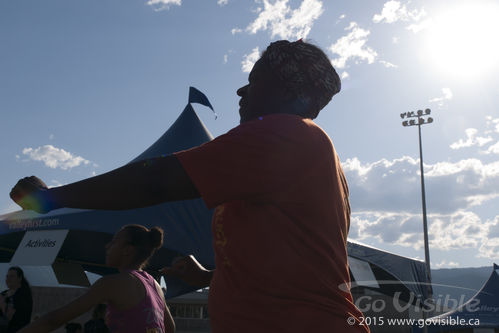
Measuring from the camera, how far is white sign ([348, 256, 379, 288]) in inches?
358

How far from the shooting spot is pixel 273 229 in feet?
3.26

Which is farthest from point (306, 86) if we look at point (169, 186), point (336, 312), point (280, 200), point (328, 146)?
point (336, 312)

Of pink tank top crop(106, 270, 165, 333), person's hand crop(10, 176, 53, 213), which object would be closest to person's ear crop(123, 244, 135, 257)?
pink tank top crop(106, 270, 165, 333)

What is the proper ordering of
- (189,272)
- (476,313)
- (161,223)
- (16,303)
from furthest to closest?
(476,313), (161,223), (16,303), (189,272)

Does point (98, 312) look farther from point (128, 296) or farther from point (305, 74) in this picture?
point (305, 74)

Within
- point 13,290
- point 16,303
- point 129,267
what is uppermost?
point 129,267

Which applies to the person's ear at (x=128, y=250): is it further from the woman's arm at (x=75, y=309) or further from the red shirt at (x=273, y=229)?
the red shirt at (x=273, y=229)

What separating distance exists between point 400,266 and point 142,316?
30.8 feet

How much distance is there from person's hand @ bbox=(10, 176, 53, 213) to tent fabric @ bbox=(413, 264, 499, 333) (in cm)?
1313

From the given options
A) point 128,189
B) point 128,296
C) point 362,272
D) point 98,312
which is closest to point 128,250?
point 128,296

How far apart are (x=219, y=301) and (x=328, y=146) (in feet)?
1.56

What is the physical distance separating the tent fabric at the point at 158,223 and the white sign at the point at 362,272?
0.32 meters

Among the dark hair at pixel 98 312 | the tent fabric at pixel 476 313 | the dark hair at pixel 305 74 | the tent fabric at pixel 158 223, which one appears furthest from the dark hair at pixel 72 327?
the tent fabric at pixel 476 313

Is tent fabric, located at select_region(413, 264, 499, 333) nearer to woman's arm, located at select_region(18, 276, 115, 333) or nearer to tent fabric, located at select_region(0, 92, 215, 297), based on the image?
tent fabric, located at select_region(0, 92, 215, 297)
